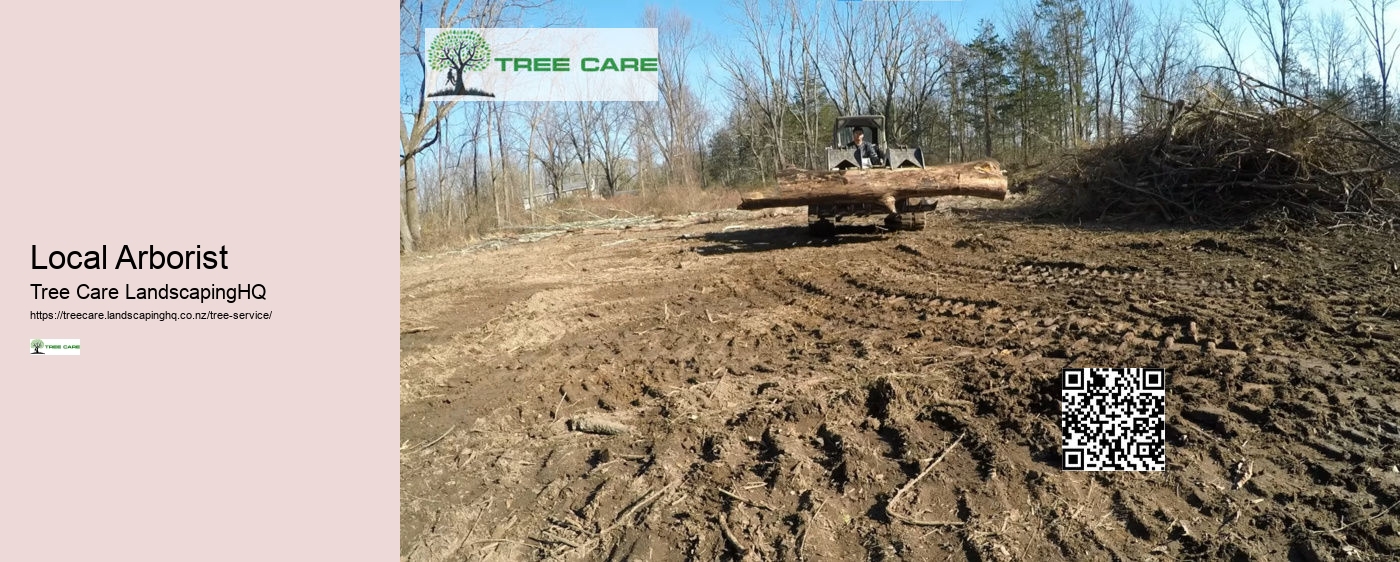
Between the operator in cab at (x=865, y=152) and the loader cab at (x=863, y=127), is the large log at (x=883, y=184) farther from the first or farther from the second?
the loader cab at (x=863, y=127)

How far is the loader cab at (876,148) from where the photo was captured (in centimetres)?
1183

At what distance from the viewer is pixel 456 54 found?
1705 cm

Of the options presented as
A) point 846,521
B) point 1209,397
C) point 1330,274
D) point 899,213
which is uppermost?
point 899,213

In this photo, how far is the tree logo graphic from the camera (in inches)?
662

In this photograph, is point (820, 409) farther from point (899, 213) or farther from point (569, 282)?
point (899, 213)

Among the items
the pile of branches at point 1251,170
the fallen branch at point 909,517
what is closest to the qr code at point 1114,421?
the fallen branch at point 909,517

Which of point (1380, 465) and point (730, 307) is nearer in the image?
point (1380, 465)

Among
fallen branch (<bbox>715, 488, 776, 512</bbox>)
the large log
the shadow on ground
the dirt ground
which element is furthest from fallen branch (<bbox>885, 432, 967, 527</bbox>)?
the shadow on ground

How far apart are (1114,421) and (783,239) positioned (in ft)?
30.9

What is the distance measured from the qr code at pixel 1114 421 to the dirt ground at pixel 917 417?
76mm

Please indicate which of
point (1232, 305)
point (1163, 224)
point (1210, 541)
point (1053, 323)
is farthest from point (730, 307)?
point (1163, 224)

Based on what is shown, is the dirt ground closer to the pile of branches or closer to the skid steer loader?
the pile of branches

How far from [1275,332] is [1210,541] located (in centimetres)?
269

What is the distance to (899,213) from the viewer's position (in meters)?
11.4
